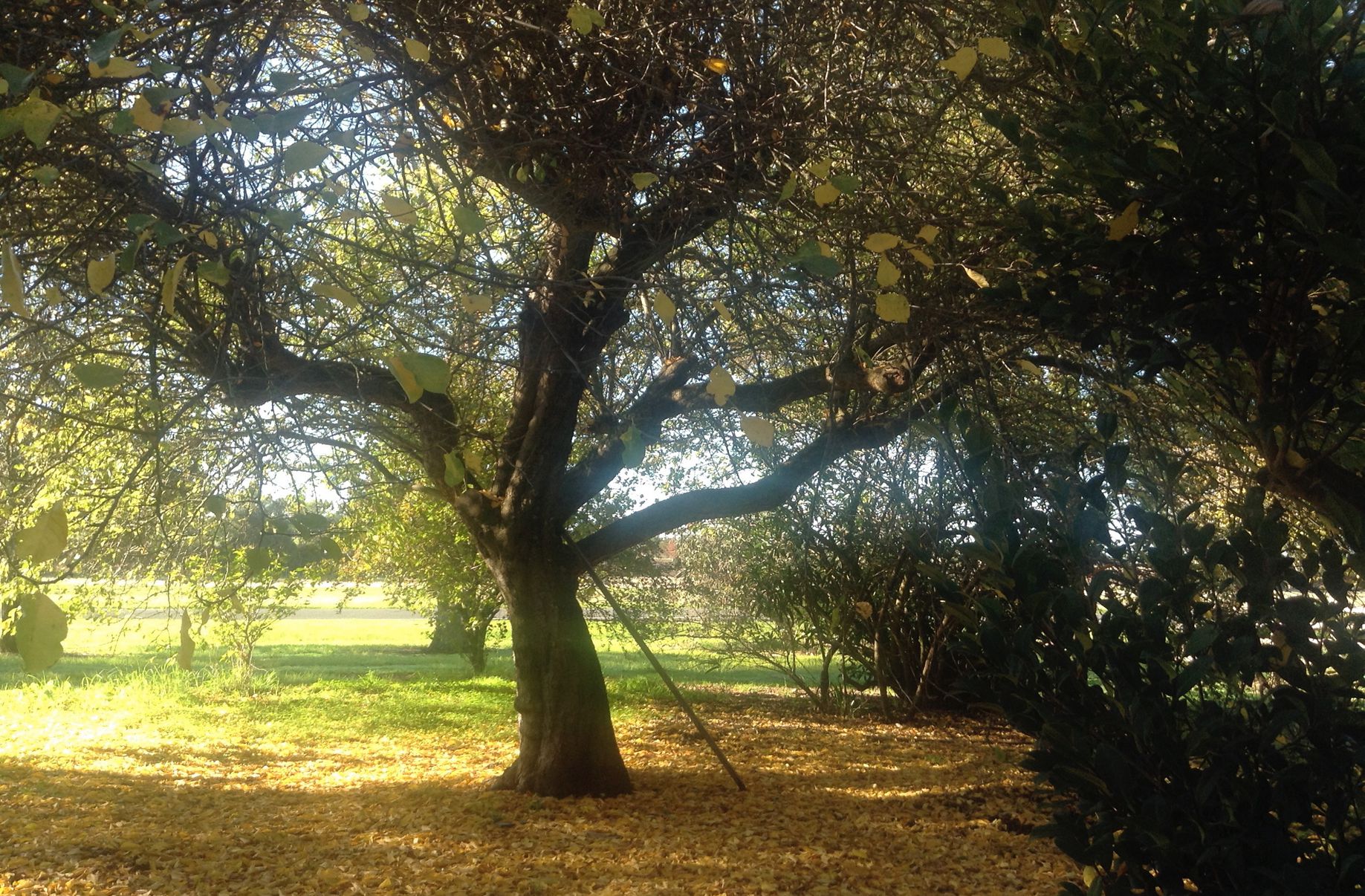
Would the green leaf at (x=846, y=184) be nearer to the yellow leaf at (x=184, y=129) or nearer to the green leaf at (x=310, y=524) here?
the yellow leaf at (x=184, y=129)

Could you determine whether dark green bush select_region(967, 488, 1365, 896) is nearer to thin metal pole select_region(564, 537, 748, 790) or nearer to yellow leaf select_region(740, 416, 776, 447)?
yellow leaf select_region(740, 416, 776, 447)

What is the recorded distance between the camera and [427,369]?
6.50 feet

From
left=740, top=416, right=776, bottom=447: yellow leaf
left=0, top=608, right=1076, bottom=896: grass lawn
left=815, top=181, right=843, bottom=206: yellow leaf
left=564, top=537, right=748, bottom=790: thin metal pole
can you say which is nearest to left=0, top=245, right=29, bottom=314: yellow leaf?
left=740, top=416, right=776, bottom=447: yellow leaf

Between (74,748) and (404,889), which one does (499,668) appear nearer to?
(74,748)

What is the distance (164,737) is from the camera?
853 centimetres

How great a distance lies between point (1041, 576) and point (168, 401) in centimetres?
330

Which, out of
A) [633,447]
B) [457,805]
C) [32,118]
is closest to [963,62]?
[633,447]

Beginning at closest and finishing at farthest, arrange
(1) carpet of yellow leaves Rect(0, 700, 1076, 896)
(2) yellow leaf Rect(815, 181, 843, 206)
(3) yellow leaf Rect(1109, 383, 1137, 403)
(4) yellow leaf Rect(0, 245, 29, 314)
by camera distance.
Answer: (4) yellow leaf Rect(0, 245, 29, 314)
(2) yellow leaf Rect(815, 181, 843, 206)
(3) yellow leaf Rect(1109, 383, 1137, 403)
(1) carpet of yellow leaves Rect(0, 700, 1076, 896)

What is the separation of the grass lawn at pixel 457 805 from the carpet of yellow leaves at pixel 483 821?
0.02 m

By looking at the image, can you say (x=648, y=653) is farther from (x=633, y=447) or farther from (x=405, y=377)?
(x=405, y=377)

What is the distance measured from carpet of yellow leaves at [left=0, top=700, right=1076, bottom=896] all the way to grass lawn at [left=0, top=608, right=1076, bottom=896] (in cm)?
2

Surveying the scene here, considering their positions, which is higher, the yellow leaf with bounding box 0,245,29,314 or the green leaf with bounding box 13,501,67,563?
the yellow leaf with bounding box 0,245,29,314

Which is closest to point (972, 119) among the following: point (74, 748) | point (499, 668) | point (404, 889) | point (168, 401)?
point (168, 401)

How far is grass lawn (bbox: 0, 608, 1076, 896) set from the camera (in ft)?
15.2
